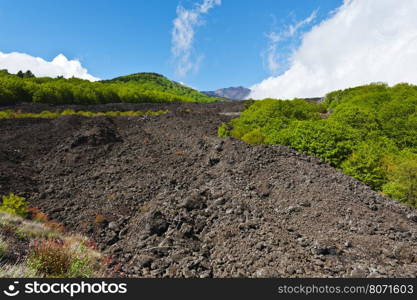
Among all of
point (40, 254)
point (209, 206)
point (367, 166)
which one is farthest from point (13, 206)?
point (367, 166)

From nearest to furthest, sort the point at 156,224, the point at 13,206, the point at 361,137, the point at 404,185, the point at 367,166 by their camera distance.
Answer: the point at 156,224, the point at 13,206, the point at 404,185, the point at 367,166, the point at 361,137

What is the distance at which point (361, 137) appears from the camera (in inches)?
459

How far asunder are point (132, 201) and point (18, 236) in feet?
10.6

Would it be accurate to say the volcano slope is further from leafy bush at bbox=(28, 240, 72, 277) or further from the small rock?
leafy bush at bbox=(28, 240, 72, 277)

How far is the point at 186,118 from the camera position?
17.1m

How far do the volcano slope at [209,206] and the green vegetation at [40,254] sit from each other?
638 millimetres

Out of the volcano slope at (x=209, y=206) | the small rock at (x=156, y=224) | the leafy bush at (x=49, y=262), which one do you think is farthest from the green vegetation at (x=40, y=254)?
the small rock at (x=156, y=224)

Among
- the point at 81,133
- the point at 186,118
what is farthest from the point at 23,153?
the point at 186,118

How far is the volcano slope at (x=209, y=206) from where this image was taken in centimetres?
487

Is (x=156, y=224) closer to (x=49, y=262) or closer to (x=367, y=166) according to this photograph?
(x=49, y=262)

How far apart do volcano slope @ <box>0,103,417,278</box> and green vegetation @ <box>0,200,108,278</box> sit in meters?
0.64

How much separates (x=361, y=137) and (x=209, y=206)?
8352 mm

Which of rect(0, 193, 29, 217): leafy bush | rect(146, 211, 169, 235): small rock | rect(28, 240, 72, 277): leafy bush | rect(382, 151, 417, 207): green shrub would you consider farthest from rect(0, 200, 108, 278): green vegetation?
rect(382, 151, 417, 207): green shrub

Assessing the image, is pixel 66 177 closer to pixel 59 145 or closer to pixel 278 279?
pixel 59 145
